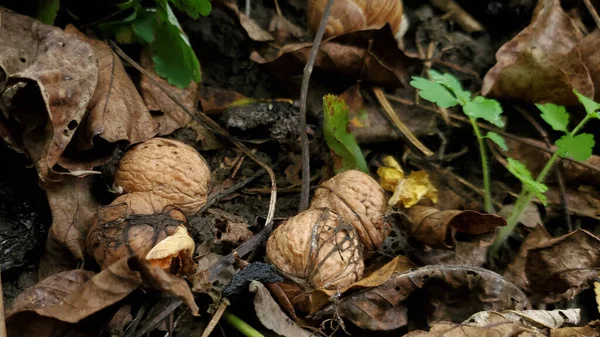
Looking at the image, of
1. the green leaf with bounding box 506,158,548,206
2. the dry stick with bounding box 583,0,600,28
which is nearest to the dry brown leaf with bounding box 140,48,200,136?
the green leaf with bounding box 506,158,548,206

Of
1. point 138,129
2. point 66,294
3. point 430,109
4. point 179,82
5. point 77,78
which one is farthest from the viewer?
Result: point 430,109

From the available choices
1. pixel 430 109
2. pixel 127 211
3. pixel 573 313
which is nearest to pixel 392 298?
pixel 573 313

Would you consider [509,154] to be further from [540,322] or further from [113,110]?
[113,110]

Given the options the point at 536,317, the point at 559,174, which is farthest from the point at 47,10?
the point at 559,174

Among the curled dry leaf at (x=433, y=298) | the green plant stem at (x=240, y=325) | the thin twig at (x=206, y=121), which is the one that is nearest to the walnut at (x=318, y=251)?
the curled dry leaf at (x=433, y=298)

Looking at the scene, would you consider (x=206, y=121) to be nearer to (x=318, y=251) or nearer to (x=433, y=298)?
(x=318, y=251)

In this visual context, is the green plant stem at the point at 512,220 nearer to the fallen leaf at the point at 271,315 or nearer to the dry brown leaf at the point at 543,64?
the dry brown leaf at the point at 543,64

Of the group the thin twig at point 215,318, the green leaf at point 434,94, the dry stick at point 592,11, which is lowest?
the thin twig at point 215,318
